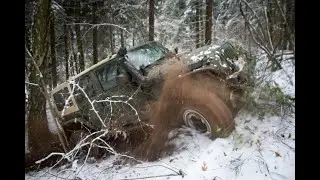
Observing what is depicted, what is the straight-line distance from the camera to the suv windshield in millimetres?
3016

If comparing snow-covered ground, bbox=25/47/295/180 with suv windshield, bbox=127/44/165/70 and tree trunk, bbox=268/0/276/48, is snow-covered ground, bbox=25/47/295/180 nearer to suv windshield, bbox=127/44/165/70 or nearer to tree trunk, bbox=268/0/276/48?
tree trunk, bbox=268/0/276/48

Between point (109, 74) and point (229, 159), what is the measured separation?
1.06 metres

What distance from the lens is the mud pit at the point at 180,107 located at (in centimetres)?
296

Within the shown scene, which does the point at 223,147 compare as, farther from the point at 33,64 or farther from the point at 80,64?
the point at 33,64

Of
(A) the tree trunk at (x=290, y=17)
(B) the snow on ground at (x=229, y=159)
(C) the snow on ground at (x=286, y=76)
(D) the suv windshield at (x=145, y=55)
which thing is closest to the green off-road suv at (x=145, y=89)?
(D) the suv windshield at (x=145, y=55)

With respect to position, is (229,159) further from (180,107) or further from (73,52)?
(73,52)

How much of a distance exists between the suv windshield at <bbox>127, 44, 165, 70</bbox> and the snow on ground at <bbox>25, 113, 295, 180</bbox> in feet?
1.87

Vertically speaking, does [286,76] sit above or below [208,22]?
below

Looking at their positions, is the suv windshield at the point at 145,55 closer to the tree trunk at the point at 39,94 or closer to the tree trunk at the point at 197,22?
the tree trunk at the point at 197,22

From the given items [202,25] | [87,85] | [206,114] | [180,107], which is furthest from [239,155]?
[87,85]

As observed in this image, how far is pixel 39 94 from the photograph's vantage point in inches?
120

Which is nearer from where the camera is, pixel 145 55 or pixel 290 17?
pixel 290 17

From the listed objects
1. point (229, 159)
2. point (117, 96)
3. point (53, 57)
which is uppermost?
point (53, 57)
